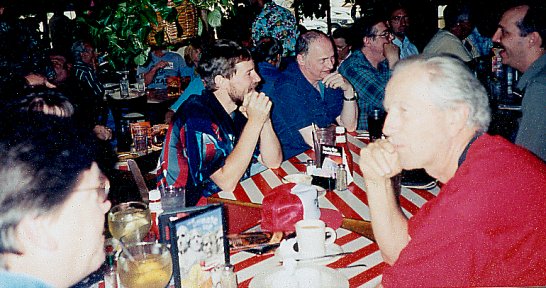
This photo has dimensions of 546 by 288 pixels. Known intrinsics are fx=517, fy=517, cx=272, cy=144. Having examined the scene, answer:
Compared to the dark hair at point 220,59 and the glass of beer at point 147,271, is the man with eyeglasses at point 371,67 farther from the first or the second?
the glass of beer at point 147,271

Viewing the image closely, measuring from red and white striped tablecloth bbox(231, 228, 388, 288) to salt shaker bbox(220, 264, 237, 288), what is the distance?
2.9 inches

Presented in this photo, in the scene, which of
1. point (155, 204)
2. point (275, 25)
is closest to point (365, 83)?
point (275, 25)

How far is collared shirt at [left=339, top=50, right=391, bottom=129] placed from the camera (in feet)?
14.4

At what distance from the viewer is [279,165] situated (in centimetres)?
297

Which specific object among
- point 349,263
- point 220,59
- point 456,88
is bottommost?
point 349,263

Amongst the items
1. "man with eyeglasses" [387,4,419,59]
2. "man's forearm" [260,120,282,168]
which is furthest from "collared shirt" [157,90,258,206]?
"man with eyeglasses" [387,4,419,59]

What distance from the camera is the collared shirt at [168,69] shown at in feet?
23.4

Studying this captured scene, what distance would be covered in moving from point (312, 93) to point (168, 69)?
388 cm

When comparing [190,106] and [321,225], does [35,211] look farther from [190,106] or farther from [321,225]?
[190,106]

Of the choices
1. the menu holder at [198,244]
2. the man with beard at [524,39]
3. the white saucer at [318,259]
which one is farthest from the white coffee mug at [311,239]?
the man with beard at [524,39]

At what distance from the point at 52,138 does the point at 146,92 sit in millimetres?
5986

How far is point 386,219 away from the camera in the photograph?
1828 mm

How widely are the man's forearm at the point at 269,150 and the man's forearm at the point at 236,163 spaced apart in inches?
9.8

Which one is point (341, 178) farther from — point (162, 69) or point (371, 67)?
point (162, 69)
